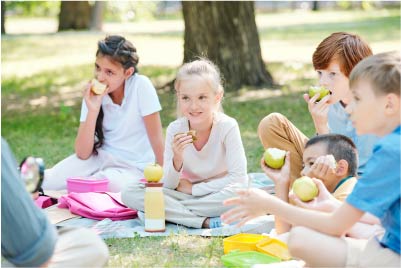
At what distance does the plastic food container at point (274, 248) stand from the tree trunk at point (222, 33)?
590 centimetres

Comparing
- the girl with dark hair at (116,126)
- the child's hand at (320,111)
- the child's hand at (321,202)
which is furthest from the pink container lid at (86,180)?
the child's hand at (321,202)

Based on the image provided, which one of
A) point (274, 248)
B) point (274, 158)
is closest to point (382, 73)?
point (274, 158)

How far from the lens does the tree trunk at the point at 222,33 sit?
984 cm

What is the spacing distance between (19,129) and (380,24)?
51.7 ft

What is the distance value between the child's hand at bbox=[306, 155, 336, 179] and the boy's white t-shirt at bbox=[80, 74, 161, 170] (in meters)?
1.87

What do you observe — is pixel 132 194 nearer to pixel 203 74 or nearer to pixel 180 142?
pixel 180 142

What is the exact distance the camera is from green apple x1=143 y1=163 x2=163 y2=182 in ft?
15.0

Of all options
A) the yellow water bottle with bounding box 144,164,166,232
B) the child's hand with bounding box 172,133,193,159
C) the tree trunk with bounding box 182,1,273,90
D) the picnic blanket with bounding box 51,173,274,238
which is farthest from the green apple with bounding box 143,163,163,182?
the tree trunk with bounding box 182,1,273,90

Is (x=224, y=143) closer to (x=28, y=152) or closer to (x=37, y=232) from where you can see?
(x=37, y=232)

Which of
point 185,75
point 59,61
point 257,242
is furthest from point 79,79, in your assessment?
point 257,242

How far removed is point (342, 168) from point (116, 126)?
2.11 m

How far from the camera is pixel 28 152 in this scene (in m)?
7.36

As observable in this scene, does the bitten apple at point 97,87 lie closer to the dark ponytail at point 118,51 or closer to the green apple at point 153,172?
the dark ponytail at point 118,51

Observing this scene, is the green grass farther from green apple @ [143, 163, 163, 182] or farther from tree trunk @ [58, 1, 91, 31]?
tree trunk @ [58, 1, 91, 31]
